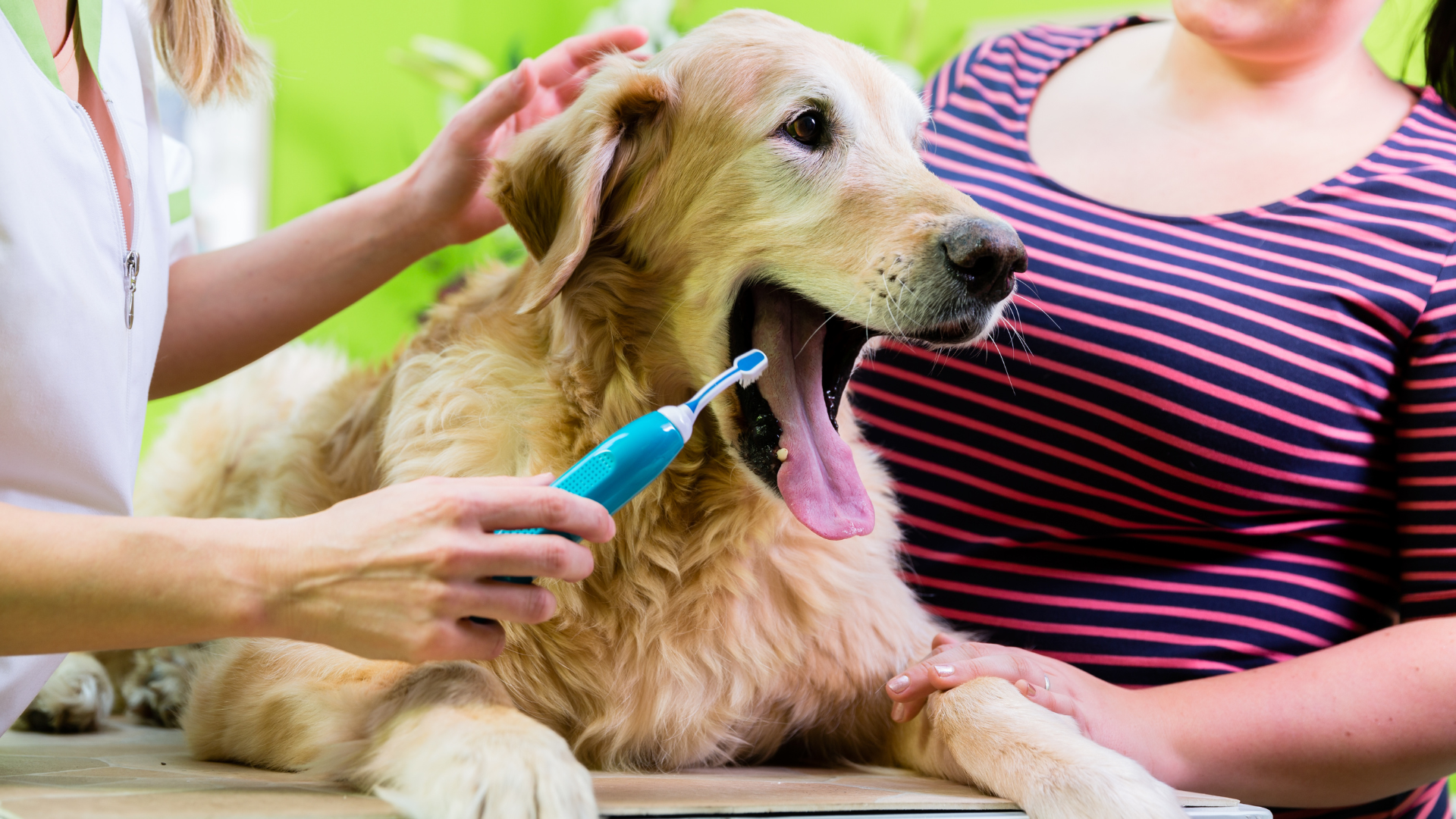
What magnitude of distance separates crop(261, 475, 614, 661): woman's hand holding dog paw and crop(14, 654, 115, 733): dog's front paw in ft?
2.56

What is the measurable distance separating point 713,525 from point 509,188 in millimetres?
431

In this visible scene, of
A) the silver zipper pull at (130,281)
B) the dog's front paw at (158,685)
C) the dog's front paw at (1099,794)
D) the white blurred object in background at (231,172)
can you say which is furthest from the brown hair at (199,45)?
the white blurred object in background at (231,172)

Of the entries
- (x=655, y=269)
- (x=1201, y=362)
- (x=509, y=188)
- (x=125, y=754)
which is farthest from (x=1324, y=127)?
(x=125, y=754)

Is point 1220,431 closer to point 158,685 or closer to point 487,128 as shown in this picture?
point 487,128

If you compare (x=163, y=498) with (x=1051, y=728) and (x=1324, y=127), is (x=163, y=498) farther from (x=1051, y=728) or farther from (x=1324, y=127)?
(x=1324, y=127)

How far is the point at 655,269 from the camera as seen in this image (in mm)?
1129

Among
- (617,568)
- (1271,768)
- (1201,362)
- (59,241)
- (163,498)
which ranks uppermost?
(59,241)

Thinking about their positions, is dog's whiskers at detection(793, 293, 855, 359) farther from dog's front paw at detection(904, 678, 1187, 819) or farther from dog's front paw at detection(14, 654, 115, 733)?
dog's front paw at detection(14, 654, 115, 733)

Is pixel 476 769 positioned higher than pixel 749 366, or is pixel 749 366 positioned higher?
pixel 749 366

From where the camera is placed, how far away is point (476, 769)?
72cm

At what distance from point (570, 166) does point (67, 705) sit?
917 mm

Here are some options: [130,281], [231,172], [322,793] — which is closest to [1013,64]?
[130,281]

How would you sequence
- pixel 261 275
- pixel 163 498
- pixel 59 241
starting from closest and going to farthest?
pixel 59 241 → pixel 261 275 → pixel 163 498

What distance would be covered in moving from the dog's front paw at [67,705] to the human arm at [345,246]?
1.23 ft
